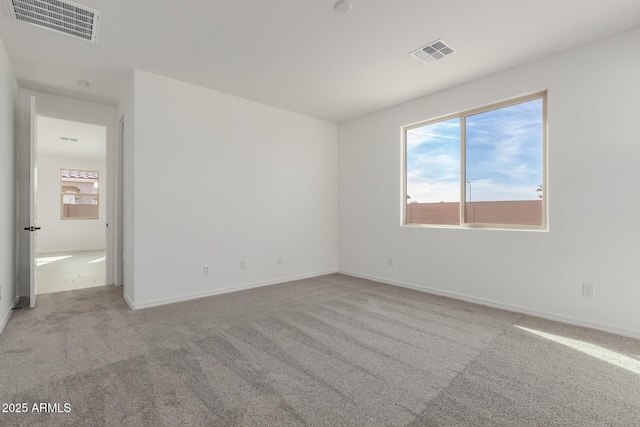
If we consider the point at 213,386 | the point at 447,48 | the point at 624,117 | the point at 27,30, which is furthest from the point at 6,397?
the point at 624,117

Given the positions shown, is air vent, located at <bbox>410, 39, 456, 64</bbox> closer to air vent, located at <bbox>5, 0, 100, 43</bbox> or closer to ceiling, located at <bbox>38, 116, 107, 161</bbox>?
air vent, located at <bbox>5, 0, 100, 43</bbox>

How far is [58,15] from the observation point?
2.46 m

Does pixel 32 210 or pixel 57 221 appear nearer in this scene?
pixel 32 210

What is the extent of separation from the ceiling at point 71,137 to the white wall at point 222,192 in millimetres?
2401

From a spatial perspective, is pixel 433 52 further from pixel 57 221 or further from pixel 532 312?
pixel 57 221

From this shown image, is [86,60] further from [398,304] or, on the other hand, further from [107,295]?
[398,304]

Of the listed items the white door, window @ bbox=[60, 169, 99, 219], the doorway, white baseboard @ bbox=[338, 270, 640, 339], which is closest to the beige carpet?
white baseboard @ bbox=[338, 270, 640, 339]

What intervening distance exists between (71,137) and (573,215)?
8.85 meters

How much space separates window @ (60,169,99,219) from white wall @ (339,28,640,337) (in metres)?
9.79

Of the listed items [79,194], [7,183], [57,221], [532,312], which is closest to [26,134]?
[7,183]

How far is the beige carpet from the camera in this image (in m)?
1.64

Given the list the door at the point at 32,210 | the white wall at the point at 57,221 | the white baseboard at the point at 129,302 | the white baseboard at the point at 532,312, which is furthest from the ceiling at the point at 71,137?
the white baseboard at the point at 532,312

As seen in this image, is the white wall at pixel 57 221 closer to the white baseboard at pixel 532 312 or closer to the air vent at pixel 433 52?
the white baseboard at pixel 532 312

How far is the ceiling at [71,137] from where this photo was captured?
5602mm
